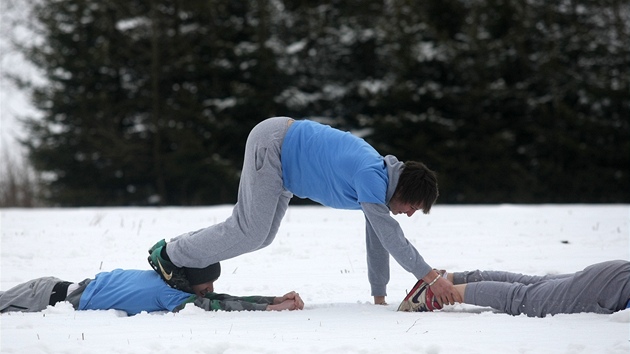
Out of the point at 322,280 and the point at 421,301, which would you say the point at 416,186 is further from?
the point at 322,280

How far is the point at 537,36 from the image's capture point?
73.5 feet

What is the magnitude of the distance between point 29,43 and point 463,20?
13.0 metres

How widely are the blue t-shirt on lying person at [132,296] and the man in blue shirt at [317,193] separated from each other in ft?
0.28

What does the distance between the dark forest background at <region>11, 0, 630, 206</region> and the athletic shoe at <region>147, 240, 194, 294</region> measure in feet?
51.3

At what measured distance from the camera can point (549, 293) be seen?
14.5 ft

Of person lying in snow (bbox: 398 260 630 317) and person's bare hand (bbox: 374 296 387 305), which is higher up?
person lying in snow (bbox: 398 260 630 317)

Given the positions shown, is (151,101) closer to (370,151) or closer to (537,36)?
(537,36)

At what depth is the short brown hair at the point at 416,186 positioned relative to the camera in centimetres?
448

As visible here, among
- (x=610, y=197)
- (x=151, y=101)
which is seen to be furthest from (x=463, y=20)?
(x=151, y=101)

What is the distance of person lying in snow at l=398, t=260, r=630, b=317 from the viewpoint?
14.1 feet

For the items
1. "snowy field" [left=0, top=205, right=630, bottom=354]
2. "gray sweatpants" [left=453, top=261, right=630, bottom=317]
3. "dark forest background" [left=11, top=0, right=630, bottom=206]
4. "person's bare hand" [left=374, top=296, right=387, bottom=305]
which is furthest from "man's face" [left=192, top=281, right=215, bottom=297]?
"dark forest background" [left=11, top=0, right=630, bottom=206]

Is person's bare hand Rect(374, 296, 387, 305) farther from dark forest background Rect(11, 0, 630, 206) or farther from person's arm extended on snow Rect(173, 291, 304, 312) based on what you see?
dark forest background Rect(11, 0, 630, 206)

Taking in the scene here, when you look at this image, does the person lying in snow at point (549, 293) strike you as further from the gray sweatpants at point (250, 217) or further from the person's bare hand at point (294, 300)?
the gray sweatpants at point (250, 217)

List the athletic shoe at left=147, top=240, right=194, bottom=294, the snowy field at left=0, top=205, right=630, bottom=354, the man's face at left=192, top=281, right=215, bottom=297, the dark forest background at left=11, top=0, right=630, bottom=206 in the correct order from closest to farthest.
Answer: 1. the snowy field at left=0, top=205, right=630, bottom=354
2. the athletic shoe at left=147, top=240, right=194, bottom=294
3. the man's face at left=192, top=281, right=215, bottom=297
4. the dark forest background at left=11, top=0, right=630, bottom=206
